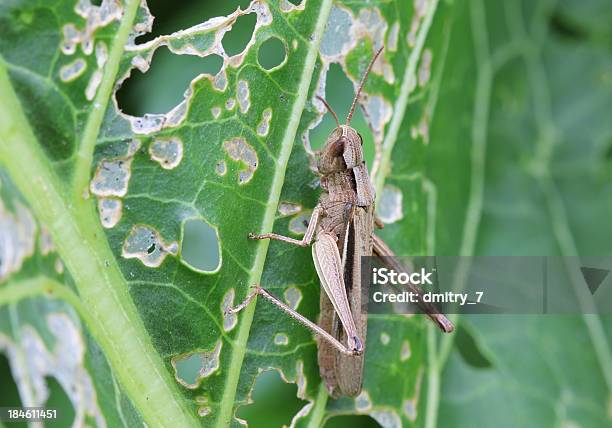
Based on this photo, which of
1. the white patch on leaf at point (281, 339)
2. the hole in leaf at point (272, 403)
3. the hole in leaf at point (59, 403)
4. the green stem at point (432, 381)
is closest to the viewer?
the hole in leaf at point (59, 403)

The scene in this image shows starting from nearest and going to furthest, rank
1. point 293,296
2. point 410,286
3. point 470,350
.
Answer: point 293,296
point 410,286
point 470,350

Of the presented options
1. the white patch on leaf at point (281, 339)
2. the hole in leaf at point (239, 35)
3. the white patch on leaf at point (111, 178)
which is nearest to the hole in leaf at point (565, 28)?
the hole in leaf at point (239, 35)

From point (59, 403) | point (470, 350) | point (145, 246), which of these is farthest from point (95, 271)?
point (470, 350)

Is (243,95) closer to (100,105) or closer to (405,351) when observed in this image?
(100,105)

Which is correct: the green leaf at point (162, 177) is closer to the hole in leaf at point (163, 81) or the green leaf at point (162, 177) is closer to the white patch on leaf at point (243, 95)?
the white patch on leaf at point (243, 95)

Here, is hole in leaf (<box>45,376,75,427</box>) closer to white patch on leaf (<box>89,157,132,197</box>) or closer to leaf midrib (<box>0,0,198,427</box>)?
leaf midrib (<box>0,0,198,427</box>)

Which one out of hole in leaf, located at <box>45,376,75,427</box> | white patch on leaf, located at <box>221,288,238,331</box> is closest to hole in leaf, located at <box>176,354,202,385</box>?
white patch on leaf, located at <box>221,288,238,331</box>
